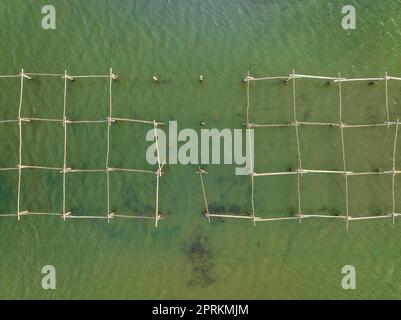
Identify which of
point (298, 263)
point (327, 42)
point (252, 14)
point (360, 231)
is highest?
point (252, 14)

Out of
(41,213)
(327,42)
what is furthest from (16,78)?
(327,42)

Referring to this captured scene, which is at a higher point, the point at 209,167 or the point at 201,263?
the point at 209,167

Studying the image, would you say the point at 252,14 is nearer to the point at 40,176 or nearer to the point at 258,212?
the point at 258,212

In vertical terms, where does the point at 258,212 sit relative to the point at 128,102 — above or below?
below
